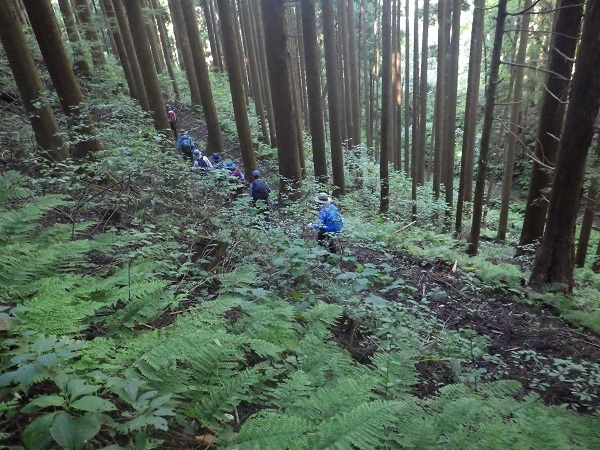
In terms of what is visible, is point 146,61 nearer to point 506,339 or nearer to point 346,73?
point 506,339

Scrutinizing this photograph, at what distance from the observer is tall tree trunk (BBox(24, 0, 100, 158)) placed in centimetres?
691

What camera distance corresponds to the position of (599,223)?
39.7 feet

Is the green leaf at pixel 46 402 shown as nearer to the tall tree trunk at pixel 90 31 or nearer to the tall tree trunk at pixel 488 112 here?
the tall tree trunk at pixel 488 112

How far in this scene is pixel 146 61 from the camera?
1102cm

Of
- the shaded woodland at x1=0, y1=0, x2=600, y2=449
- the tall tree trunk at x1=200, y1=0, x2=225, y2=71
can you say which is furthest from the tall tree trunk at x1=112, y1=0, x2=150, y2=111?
the tall tree trunk at x1=200, y1=0, x2=225, y2=71

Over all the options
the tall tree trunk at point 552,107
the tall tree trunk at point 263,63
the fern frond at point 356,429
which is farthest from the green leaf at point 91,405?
the tall tree trunk at point 263,63

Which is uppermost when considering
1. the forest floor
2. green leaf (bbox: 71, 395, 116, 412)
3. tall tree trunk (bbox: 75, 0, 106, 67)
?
tall tree trunk (bbox: 75, 0, 106, 67)

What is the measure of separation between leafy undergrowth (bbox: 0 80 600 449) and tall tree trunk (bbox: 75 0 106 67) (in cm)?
1192

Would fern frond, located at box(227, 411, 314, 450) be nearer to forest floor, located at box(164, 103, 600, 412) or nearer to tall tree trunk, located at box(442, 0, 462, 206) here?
forest floor, located at box(164, 103, 600, 412)

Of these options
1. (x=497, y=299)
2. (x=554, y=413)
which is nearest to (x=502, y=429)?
(x=554, y=413)

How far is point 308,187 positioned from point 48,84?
12766 mm

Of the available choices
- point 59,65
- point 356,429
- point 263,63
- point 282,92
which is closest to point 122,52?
point 59,65

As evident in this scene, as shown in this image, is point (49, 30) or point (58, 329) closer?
point (58, 329)

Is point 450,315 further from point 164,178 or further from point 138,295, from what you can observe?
point 164,178
